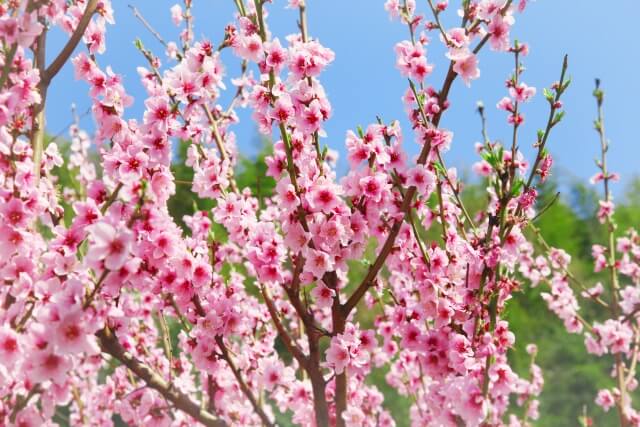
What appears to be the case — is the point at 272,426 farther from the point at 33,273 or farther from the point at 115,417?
the point at 115,417

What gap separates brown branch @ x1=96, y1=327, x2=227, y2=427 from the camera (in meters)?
2.99

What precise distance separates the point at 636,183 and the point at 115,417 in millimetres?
30207

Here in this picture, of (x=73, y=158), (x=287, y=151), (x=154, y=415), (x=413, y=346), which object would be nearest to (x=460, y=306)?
(x=413, y=346)

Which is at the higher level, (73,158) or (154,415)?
(73,158)

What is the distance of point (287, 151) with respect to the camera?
118 inches

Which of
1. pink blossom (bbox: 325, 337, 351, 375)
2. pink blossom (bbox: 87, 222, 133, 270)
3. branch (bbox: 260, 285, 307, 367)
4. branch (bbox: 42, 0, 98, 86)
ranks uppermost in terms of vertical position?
branch (bbox: 42, 0, 98, 86)

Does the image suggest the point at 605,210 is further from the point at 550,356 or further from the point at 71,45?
the point at 550,356

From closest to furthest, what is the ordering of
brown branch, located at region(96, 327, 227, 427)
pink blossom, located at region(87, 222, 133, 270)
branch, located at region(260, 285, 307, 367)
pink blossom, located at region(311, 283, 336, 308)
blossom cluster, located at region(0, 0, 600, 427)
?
pink blossom, located at region(87, 222, 133, 270)
blossom cluster, located at region(0, 0, 600, 427)
brown branch, located at region(96, 327, 227, 427)
pink blossom, located at region(311, 283, 336, 308)
branch, located at region(260, 285, 307, 367)

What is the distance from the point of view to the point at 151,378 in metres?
3.23

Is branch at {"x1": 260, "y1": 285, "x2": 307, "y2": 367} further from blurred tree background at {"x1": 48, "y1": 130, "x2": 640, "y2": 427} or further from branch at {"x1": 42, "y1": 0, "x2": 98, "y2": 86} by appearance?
blurred tree background at {"x1": 48, "y1": 130, "x2": 640, "y2": 427}

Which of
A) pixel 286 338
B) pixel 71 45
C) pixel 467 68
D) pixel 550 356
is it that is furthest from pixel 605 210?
Result: pixel 550 356

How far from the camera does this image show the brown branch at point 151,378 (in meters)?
2.99

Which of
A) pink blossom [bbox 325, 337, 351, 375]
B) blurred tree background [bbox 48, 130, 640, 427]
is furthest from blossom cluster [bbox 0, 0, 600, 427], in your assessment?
blurred tree background [bbox 48, 130, 640, 427]

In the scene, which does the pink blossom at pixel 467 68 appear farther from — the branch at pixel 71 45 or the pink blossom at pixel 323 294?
the branch at pixel 71 45
